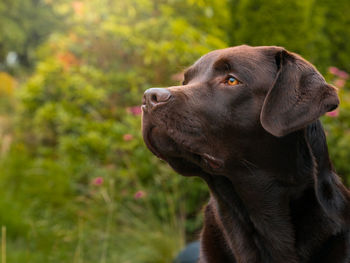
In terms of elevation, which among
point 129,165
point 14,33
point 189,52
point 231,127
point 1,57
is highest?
point 231,127

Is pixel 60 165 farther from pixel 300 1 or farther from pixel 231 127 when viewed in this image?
pixel 231 127

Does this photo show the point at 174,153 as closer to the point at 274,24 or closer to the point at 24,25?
the point at 274,24

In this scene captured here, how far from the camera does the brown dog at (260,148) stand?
2.25m

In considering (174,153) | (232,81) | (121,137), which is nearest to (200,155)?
(174,153)

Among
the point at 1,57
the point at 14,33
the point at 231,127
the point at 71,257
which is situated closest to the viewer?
the point at 231,127

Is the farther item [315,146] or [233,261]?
[233,261]

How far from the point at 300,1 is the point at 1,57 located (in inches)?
971

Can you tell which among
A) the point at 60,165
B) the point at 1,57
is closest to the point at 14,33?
the point at 1,57

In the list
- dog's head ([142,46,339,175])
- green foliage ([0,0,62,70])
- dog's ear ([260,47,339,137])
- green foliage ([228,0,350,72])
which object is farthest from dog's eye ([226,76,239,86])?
green foliage ([0,0,62,70])

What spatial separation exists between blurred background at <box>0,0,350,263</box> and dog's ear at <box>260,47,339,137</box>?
6.76ft

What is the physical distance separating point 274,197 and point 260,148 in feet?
0.97

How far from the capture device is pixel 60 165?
274 inches

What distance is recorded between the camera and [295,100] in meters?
2.25

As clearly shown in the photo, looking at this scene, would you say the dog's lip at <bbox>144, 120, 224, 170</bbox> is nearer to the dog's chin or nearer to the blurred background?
the dog's chin
